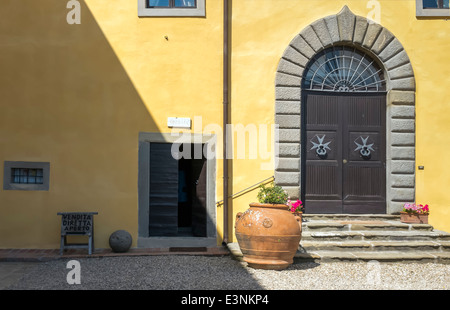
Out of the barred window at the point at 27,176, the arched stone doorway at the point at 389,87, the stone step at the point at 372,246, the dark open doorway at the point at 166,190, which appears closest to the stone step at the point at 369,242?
the stone step at the point at 372,246

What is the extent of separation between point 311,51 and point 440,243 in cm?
379

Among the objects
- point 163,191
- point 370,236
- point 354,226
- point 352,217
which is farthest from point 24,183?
point 370,236

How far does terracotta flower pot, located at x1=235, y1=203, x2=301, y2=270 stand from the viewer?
732 centimetres

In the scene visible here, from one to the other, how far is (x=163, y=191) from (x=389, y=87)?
14.2 ft

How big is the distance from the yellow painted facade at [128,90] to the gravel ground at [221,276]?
1352mm

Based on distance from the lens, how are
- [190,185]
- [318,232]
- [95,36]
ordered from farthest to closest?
[190,185] < [95,36] < [318,232]

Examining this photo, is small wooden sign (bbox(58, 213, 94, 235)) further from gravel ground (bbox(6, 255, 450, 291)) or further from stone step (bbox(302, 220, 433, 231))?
stone step (bbox(302, 220, 433, 231))

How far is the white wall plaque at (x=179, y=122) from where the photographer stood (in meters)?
9.05

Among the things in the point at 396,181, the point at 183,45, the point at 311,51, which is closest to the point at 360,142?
the point at 396,181

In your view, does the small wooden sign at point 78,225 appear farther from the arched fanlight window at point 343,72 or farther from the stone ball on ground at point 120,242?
the arched fanlight window at point 343,72

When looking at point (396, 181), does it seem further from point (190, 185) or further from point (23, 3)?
point (23, 3)

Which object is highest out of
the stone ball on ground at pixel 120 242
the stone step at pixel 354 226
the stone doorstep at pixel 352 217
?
Result: the stone doorstep at pixel 352 217

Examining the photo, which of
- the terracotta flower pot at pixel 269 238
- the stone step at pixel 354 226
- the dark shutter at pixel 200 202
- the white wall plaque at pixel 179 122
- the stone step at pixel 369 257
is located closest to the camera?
the terracotta flower pot at pixel 269 238

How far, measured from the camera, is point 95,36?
9.12 m
